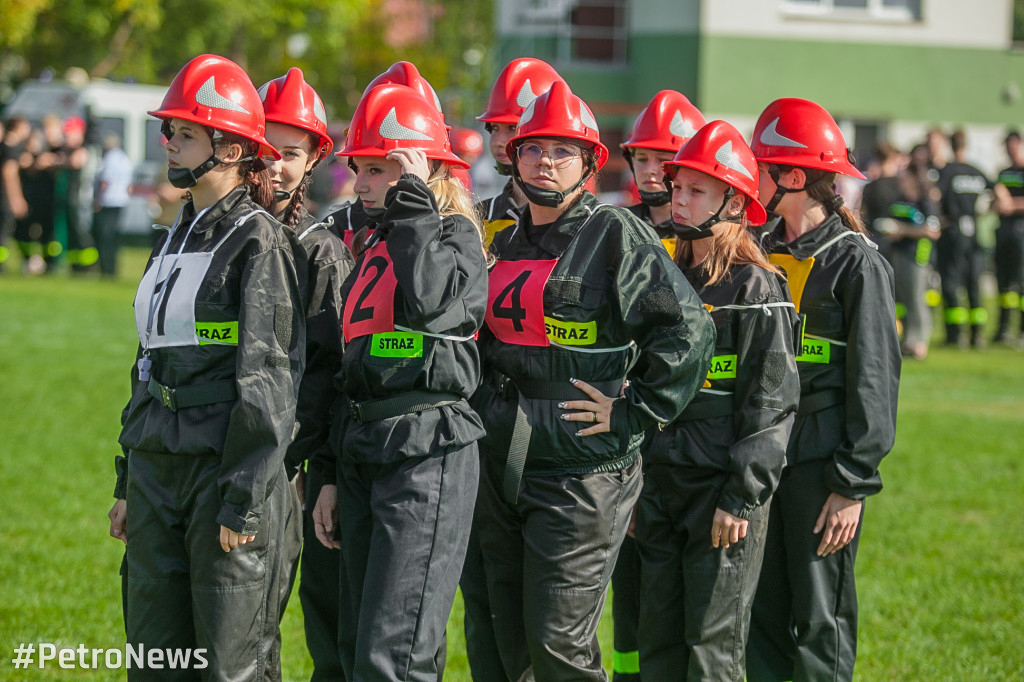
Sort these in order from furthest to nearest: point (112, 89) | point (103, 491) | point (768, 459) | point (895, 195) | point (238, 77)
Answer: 1. point (112, 89)
2. point (895, 195)
3. point (103, 491)
4. point (768, 459)
5. point (238, 77)

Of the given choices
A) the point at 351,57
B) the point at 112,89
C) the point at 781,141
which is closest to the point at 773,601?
the point at 781,141

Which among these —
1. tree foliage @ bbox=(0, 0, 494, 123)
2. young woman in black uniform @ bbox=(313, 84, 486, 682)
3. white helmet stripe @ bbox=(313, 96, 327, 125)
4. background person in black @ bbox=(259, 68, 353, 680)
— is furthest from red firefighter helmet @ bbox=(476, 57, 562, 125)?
tree foliage @ bbox=(0, 0, 494, 123)

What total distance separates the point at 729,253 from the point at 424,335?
130 centimetres

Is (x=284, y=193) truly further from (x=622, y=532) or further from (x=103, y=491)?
(x=103, y=491)

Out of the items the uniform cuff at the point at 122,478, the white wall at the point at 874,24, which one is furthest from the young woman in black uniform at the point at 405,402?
the white wall at the point at 874,24

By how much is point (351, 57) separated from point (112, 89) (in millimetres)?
18719

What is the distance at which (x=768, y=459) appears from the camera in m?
4.31

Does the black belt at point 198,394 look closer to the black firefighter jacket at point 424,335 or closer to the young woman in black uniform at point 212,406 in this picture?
the young woman in black uniform at point 212,406

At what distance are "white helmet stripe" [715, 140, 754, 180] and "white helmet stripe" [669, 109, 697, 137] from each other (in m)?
0.92

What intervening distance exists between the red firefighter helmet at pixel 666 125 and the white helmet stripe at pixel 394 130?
1.54 meters

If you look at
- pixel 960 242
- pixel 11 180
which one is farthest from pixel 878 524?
pixel 11 180

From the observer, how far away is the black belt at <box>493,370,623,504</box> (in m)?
4.10

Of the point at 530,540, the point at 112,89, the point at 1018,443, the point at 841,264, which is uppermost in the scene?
the point at 112,89

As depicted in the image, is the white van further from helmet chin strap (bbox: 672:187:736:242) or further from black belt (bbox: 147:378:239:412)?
black belt (bbox: 147:378:239:412)
